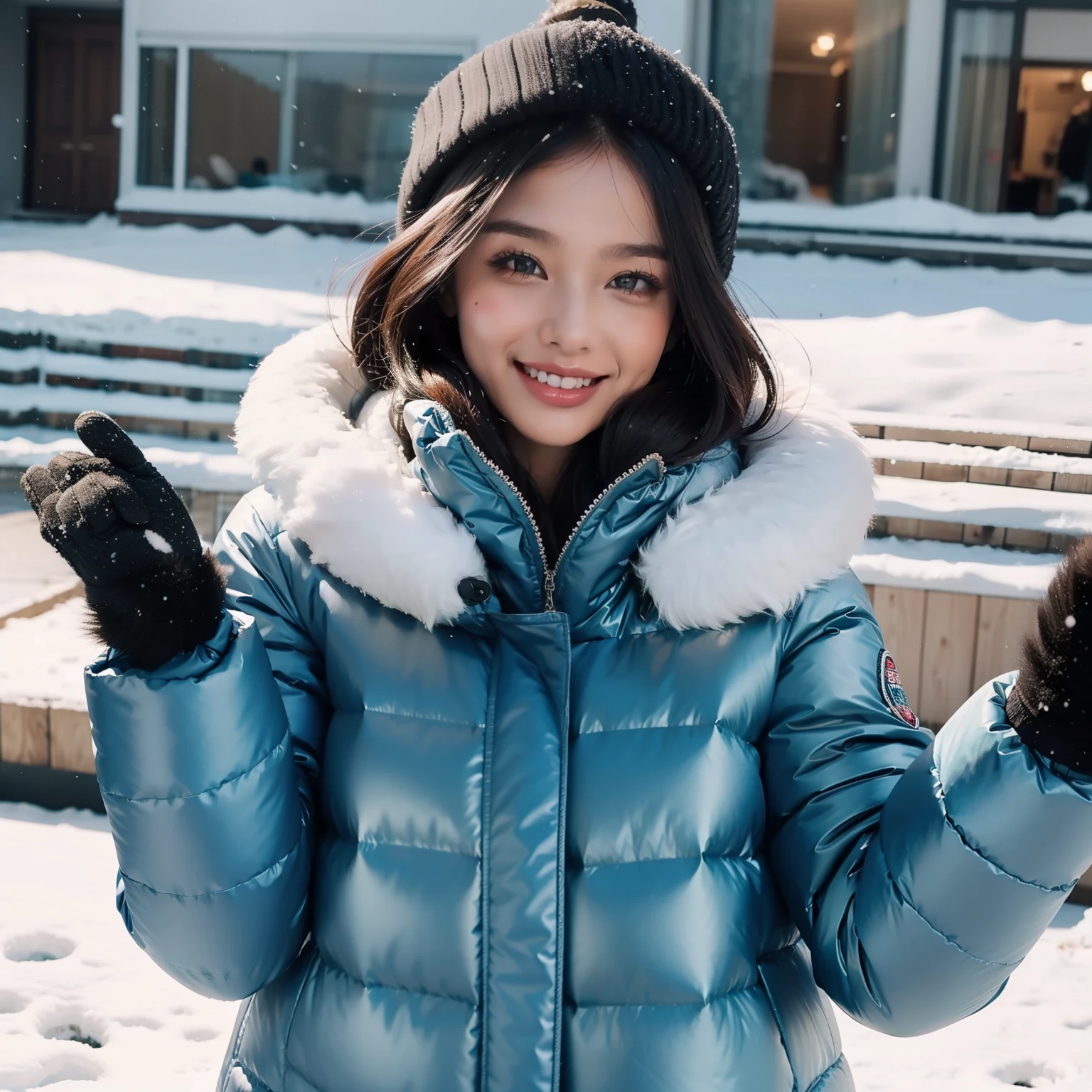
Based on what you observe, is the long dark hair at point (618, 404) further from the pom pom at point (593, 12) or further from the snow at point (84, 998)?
Answer: the snow at point (84, 998)

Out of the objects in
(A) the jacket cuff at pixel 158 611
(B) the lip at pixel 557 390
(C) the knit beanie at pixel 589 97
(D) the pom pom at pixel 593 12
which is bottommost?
(A) the jacket cuff at pixel 158 611

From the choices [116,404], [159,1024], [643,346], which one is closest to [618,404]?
[643,346]

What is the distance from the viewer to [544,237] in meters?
1.22

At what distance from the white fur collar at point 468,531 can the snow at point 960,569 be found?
1423 millimetres

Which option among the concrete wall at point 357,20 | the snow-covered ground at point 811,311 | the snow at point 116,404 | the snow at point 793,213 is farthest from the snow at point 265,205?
the snow at point 116,404

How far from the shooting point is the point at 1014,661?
8.27 ft

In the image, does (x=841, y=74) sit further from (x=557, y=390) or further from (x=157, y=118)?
(x=557, y=390)

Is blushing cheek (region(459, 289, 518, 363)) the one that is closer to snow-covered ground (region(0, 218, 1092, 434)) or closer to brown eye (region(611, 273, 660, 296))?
brown eye (region(611, 273, 660, 296))

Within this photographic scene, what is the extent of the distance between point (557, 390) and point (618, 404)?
92mm

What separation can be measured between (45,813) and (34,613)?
0.74 m

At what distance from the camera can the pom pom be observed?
1328mm

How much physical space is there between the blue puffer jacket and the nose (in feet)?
0.51

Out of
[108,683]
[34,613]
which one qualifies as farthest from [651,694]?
[34,613]

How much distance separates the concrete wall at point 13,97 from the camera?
11672 millimetres
